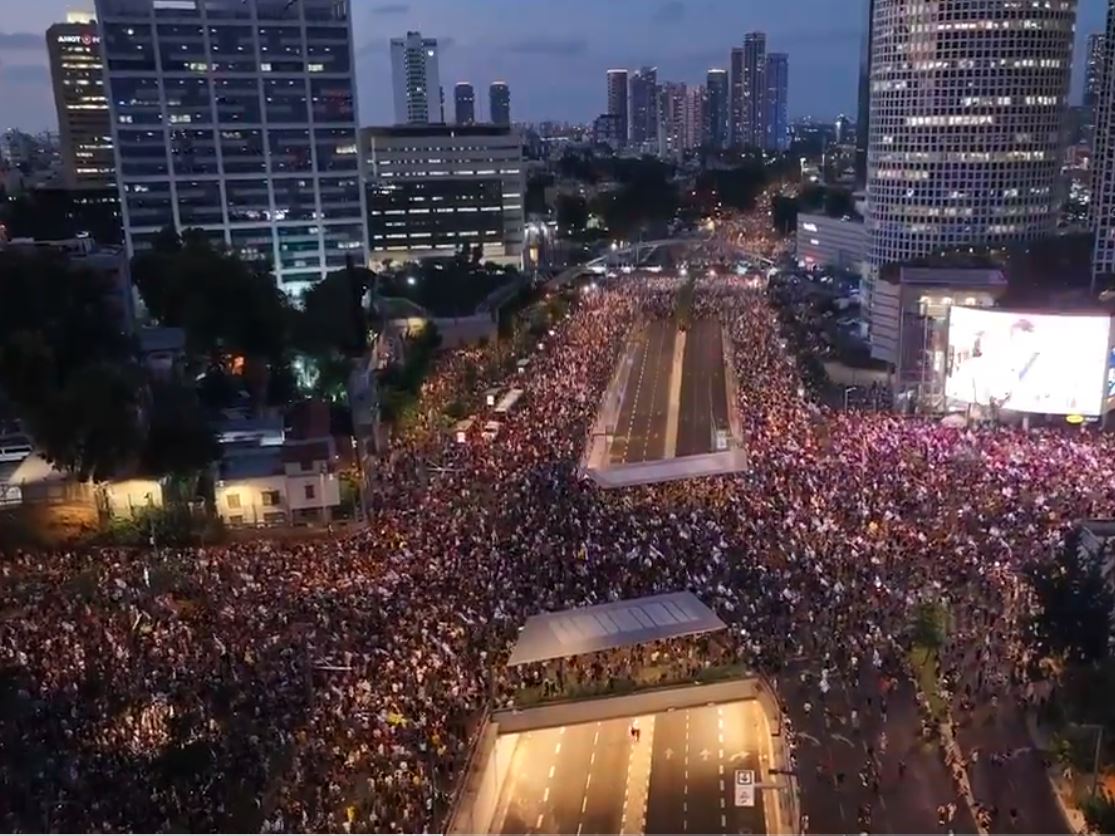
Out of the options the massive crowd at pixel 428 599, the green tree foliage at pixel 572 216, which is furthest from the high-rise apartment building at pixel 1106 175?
the green tree foliage at pixel 572 216

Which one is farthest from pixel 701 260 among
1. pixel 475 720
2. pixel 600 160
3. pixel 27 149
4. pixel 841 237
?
pixel 27 149

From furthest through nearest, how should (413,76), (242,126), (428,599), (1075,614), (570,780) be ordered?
(413,76), (242,126), (428,599), (1075,614), (570,780)

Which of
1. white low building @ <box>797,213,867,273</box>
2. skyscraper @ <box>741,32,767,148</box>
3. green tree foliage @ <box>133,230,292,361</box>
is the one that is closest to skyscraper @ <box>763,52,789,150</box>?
skyscraper @ <box>741,32,767,148</box>

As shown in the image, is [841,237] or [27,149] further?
[27,149]

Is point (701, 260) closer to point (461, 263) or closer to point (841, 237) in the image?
point (841, 237)

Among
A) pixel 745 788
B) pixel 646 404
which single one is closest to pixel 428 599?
pixel 745 788

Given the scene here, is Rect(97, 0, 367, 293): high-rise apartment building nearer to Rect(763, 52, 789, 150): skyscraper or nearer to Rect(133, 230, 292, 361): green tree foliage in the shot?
Rect(133, 230, 292, 361): green tree foliage

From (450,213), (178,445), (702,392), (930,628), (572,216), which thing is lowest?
(702,392)

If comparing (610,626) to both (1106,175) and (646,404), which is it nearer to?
(646,404)
